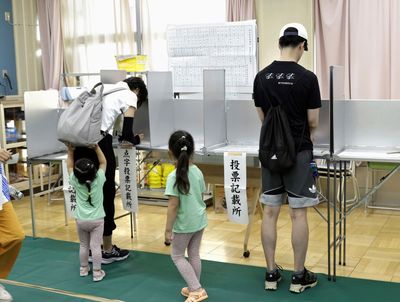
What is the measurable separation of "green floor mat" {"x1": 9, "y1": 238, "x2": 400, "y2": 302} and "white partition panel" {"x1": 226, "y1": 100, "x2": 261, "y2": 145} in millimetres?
869

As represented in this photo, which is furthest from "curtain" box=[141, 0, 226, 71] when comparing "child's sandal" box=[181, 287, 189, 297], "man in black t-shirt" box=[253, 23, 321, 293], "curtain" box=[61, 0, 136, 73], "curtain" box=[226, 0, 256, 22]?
"child's sandal" box=[181, 287, 189, 297]

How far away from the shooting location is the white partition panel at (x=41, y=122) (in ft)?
14.4

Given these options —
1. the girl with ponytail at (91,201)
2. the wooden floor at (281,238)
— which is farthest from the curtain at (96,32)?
the girl with ponytail at (91,201)

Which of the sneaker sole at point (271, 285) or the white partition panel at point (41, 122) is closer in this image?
the sneaker sole at point (271, 285)

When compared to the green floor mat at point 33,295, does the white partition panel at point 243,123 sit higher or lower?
higher

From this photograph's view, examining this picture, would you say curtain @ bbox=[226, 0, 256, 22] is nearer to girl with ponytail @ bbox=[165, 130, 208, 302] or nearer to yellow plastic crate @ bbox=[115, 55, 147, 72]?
yellow plastic crate @ bbox=[115, 55, 147, 72]

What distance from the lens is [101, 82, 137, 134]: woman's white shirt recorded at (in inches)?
138

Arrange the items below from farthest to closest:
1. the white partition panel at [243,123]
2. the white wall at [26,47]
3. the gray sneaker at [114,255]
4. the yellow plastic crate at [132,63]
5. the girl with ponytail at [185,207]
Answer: the white wall at [26,47], the yellow plastic crate at [132,63], the white partition panel at [243,123], the gray sneaker at [114,255], the girl with ponytail at [185,207]

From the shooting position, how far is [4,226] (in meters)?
2.97

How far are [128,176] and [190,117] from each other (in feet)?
2.08

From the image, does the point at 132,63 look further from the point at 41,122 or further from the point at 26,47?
the point at 26,47

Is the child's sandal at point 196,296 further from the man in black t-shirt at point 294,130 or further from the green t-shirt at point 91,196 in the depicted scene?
the green t-shirt at point 91,196

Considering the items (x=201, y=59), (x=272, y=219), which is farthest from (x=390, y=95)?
(x=272, y=219)

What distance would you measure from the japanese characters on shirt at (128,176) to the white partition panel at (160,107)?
0.59ft
